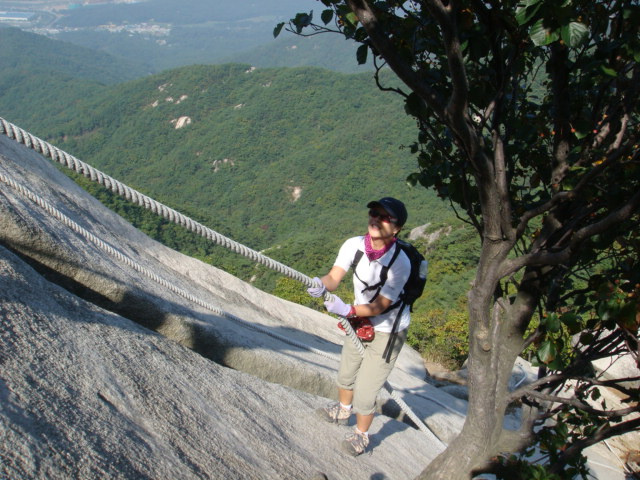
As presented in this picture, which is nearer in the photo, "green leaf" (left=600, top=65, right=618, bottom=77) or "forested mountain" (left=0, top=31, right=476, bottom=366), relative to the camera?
"green leaf" (left=600, top=65, right=618, bottom=77)

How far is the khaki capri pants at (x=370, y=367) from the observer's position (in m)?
3.55

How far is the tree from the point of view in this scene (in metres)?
2.60

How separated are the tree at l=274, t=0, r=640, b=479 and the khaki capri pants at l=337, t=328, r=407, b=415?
0.57 m

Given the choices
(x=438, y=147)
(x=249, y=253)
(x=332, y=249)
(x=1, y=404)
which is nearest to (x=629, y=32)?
(x=438, y=147)

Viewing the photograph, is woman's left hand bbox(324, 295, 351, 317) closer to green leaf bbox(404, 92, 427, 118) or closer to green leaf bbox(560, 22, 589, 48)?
green leaf bbox(404, 92, 427, 118)

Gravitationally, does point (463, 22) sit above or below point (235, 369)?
above

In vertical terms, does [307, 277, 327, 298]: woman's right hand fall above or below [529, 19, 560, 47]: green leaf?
below

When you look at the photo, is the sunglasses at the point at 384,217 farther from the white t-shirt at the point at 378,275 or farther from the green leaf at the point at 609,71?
the green leaf at the point at 609,71

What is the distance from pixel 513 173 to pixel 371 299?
1.22 m

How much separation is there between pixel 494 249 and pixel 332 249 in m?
32.9

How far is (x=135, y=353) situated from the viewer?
9.82 feet

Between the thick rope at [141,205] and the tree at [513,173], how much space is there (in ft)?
3.09

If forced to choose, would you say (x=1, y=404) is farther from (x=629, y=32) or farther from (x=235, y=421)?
(x=629, y=32)

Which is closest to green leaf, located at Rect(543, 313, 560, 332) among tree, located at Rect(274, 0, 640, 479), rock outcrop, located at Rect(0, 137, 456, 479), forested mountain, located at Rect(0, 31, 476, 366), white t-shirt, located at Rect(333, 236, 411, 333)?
tree, located at Rect(274, 0, 640, 479)
